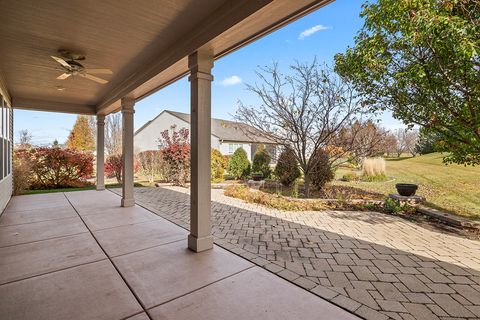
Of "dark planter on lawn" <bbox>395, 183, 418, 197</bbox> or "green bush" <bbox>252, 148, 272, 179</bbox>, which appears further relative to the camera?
"green bush" <bbox>252, 148, 272, 179</bbox>

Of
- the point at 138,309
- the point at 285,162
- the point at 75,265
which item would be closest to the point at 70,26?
the point at 75,265

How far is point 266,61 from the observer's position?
7.48 metres

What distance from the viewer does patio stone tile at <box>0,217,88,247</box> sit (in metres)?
4.07

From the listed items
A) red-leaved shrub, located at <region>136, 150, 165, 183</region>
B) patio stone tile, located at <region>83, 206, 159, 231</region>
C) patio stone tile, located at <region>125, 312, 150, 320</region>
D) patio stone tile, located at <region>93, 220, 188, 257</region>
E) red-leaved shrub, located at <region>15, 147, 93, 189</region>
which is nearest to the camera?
patio stone tile, located at <region>125, 312, 150, 320</region>

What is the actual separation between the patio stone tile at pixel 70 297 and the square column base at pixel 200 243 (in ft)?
3.49

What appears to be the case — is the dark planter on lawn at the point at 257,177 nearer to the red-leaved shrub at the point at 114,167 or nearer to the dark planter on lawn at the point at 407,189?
the dark planter on lawn at the point at 407,189

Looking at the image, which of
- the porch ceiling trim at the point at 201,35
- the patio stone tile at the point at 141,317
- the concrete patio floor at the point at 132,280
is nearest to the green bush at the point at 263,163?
the porch ceiling trim at the point at 201,35

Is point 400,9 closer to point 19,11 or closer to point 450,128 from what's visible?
point 450,128

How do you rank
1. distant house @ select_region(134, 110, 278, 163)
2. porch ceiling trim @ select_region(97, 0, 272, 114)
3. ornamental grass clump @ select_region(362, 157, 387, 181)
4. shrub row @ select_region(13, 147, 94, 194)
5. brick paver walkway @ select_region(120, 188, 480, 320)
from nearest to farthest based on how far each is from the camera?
brick paver walkway @ select_region(120, 188, 480, 320), porch ceiling trim @ select_region(97, 0, 272, 114), shrub row @ select_region(13, 147, 94, 194), ornamental grass clump @ select_region(362, 157, 387, 181), distant house @ select_region(134, 110, 278, 163)

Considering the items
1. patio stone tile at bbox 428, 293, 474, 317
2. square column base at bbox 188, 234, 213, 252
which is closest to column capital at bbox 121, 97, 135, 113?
square column base at bbox 188, 234, 213, 252

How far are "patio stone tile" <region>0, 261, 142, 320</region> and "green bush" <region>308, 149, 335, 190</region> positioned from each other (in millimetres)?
6377

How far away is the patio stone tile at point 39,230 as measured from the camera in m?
4.07

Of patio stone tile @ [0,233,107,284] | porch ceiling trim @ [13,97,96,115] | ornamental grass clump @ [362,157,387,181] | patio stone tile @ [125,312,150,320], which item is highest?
porch ceiling trim @ [13,97,96,115]

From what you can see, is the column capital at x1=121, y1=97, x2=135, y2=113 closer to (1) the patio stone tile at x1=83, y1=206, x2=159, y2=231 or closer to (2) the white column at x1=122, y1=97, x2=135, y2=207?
(2) the white column at x1=122, y1=97, x2=135, y2=207
